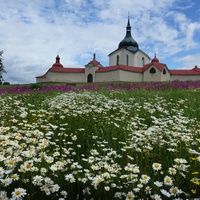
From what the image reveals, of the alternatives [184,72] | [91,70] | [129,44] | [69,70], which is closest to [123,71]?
[91,70]

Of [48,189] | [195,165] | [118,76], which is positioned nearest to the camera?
[48,189]

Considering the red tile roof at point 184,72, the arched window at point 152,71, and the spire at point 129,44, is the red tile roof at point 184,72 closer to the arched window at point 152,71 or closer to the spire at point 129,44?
the arched window at point 152,71

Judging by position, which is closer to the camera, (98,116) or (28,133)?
(28,133)

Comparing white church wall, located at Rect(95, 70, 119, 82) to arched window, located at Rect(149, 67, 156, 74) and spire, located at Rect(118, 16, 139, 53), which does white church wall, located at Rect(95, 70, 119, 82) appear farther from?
spire, located at Rect(118, 16, 139, 53)

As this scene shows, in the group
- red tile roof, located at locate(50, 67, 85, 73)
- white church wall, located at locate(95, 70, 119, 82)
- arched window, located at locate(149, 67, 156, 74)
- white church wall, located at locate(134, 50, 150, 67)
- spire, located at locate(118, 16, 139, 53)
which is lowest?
white church wall, located at locate(95, 70, 119, 82)

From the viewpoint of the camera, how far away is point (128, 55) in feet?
210

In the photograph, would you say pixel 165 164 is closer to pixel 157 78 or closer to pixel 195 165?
pixel 195 165

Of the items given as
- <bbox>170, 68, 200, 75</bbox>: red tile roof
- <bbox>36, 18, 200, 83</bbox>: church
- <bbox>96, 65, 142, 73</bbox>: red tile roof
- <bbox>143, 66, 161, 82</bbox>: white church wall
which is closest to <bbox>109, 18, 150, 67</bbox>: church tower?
<bbox>36, 18, 200, 83</bbox>: church

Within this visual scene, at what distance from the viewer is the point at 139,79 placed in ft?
172

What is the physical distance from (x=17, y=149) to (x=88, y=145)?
4.09ft

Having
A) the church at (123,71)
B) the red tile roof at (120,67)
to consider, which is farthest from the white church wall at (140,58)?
the red tile roof at (120,67)

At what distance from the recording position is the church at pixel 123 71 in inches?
1987

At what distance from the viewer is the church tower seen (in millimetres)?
63344

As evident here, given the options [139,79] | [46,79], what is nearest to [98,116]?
[139,79]
